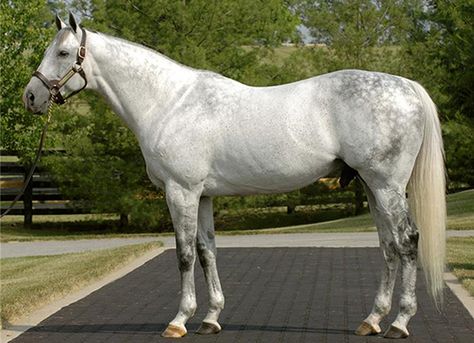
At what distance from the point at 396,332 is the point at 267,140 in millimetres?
1857

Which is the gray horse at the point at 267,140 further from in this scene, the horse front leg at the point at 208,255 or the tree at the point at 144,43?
the tree at the point at 144,43

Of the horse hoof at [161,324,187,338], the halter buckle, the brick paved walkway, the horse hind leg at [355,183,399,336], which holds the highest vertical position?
the halter buckle

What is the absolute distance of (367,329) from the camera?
8.34 meters

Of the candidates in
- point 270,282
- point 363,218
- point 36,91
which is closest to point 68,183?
point 363,218

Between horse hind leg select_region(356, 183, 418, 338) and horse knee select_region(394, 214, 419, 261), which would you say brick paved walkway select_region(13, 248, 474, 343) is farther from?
horse knee select_region(394, 214, 419, 261)

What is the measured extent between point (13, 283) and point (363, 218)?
15.4 metres

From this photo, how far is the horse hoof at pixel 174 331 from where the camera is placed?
8.42m

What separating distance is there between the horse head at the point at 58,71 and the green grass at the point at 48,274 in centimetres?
215

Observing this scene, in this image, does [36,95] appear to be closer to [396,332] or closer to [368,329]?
[368,329]

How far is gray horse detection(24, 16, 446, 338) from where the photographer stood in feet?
26.7

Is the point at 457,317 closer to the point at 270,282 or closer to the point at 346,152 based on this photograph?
the point at 346,152

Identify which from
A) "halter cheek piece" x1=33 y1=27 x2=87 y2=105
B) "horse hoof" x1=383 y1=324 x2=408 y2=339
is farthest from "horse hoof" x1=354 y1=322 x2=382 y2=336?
"halter cheek piece" x1=33 y1=27 x2=87 y2=105

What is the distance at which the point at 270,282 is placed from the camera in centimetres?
1227

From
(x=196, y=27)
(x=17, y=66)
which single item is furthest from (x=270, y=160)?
(x=196, y=27)
